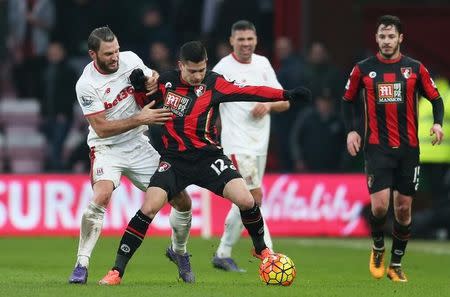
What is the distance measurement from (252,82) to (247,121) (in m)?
0.45

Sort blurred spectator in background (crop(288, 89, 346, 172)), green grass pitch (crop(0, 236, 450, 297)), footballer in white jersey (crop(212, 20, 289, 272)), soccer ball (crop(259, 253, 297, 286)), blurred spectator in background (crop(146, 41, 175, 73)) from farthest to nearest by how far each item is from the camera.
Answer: blurred spectator in background (crop(146, 41, 175, 73))
blurred spectator in background (crop(288, 89, 346, 172))
footballer in white jersey (crop(212, 20, 289, 272))
soccer ball (crop(259, 253, 297, 286))
green grass pitch (crop(0, 236, 450, 297))

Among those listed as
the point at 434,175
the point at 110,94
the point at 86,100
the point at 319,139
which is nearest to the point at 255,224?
the point at 110,94

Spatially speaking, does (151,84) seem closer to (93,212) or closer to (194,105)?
(194,105)

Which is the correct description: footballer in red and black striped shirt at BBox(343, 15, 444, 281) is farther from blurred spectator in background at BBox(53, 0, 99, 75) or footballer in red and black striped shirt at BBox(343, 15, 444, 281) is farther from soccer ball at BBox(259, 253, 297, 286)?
blurred spectator in background at BBox(53, 0, 99, 75)

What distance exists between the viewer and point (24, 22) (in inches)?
→ 931

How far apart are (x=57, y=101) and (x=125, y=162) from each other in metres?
9.87

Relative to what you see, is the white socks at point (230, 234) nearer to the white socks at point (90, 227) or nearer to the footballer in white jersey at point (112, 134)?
the footballer in white jersey at point (112, 134)

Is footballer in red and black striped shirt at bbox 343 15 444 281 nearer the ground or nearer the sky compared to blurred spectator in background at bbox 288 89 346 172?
nearer the sky

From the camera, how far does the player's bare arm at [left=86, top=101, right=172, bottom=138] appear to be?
11273 millimetres

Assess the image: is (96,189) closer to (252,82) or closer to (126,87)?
(126,87)

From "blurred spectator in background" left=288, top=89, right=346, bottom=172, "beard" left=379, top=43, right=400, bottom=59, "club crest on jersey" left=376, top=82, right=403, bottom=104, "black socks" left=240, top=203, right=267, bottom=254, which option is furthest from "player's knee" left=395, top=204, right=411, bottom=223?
"blurred spectator in background" left=288, top=89, right=346, bottom=172

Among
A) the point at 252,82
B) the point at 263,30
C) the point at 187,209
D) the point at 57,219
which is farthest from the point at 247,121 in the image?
the point at 263,30

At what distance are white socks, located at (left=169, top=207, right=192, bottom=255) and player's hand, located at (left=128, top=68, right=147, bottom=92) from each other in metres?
1.12

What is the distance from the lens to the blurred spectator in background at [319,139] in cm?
2061
